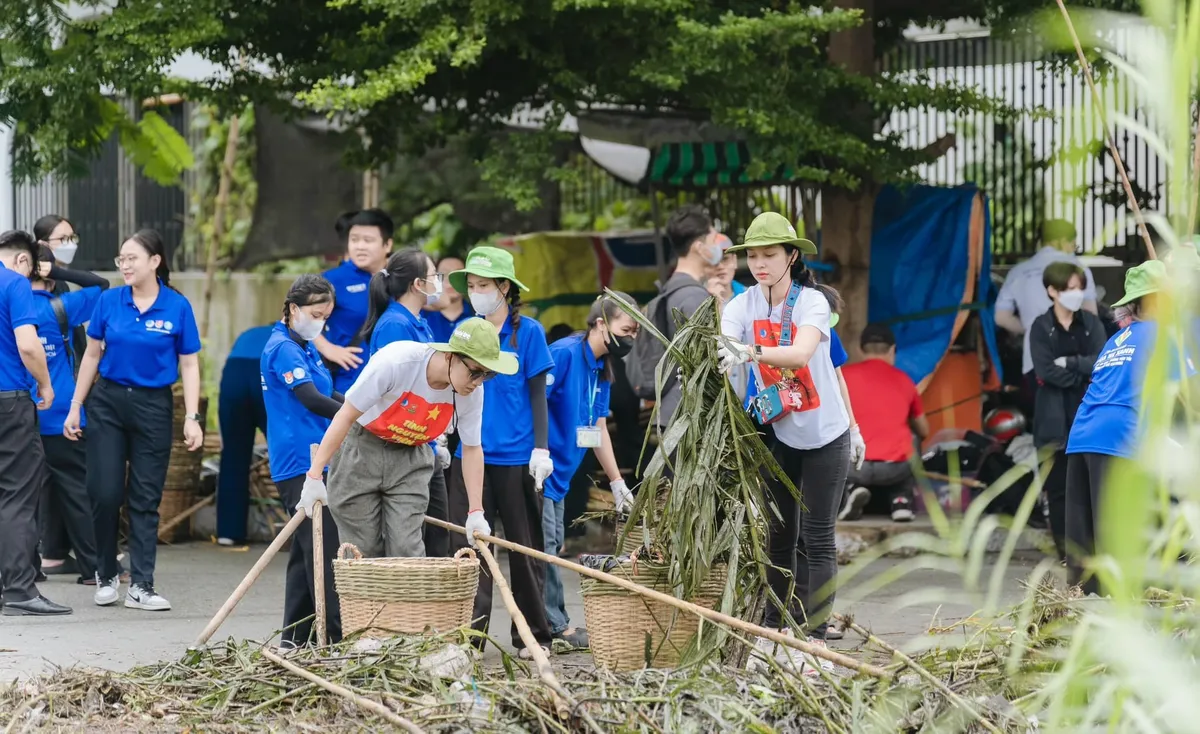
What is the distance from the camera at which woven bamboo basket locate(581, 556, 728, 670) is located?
5562mm

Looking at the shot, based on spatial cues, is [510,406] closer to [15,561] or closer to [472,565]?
[472,565]

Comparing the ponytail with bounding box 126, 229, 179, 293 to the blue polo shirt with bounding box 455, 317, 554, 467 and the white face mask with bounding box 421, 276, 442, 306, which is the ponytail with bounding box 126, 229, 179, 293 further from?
the blue polo shirt with bounding box 455, 317, 554, 467

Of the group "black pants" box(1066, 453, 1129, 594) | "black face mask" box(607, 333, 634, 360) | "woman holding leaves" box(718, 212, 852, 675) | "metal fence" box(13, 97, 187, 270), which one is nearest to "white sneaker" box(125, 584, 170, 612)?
"black face mask" box(607, 333, 634, 360)

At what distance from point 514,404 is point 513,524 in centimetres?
50

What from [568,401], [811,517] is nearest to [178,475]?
[568,401]

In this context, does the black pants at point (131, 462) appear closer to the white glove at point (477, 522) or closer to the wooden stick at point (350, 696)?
the white glove at point (477, 522)

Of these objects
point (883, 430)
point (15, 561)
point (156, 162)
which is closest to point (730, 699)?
point (15, 561)

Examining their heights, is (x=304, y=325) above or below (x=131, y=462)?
above

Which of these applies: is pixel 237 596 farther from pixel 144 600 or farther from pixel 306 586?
pixel 144 600

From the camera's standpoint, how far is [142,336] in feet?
24.8

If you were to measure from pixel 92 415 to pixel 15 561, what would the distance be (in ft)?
2.60

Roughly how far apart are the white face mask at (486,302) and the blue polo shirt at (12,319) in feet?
7.27

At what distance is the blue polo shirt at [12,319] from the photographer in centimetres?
727

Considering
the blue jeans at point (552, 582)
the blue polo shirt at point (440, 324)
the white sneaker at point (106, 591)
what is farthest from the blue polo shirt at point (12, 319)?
the blue jeans at point (552, 582)
